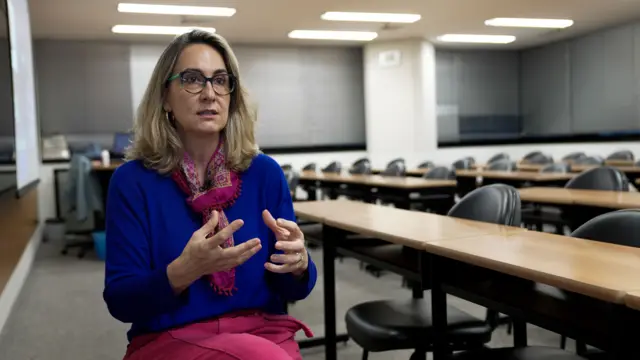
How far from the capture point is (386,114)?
32.1ft

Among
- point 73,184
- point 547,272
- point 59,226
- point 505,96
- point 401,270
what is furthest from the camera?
point 505,96

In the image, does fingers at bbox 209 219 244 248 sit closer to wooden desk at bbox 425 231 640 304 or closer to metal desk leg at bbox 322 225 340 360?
wooden desk at bbox 425 231 640 304

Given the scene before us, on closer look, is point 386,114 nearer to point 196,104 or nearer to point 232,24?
point 232,24

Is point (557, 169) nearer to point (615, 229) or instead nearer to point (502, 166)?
point (502, 166)

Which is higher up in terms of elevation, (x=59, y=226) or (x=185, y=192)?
(x=185, y=192)

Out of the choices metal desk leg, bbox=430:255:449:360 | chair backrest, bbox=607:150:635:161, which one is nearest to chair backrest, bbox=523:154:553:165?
chair backrest, bbox=607:150:635:161

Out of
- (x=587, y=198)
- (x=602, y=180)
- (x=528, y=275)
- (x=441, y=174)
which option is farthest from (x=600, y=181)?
(x=528, y=275)

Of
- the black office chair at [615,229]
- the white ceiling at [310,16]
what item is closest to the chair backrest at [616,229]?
the black office chair at [615,229]

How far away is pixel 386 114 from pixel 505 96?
2.66 meters

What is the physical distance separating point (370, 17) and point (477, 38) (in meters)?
2.68

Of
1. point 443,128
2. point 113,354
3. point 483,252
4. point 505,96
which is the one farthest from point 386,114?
point 483,252

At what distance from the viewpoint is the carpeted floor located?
10.1 ft

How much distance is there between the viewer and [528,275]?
128cm

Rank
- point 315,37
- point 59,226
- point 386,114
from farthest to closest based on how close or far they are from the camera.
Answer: point 386,114 < point 315,37 < point 59,226
